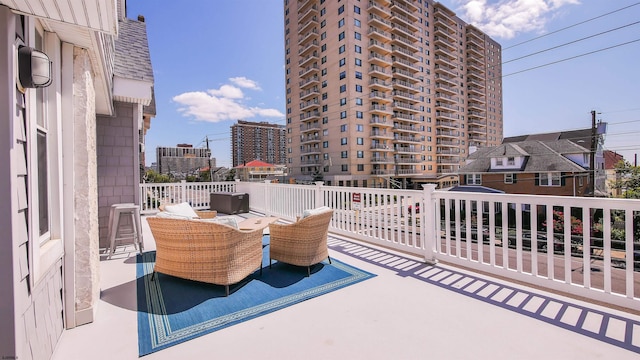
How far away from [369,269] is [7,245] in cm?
294

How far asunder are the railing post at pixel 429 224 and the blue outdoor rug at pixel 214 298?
89 cm

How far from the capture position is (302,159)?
35.9 metres

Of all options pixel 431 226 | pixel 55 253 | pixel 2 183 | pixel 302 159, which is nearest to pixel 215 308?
pixel 55 253

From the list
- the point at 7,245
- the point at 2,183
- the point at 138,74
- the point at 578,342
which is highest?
the point at 138,74

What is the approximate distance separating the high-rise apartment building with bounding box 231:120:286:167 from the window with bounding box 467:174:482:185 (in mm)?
46350

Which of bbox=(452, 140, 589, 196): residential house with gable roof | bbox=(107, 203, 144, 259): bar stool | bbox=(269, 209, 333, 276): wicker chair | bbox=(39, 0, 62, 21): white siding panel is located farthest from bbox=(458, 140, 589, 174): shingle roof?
bbox=(39, 0, 62, 21): white siding panel

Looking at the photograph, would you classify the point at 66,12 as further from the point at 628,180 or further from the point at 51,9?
the point at 628,180

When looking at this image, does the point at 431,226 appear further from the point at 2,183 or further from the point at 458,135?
the point at 458,135

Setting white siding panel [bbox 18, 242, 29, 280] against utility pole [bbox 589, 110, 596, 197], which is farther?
utility pole [bbox 589, 110, 596, 197]

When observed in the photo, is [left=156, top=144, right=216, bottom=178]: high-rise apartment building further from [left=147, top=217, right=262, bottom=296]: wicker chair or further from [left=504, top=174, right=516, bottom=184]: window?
[left=147, top=217, right=262, bottom=296]: wicker chair

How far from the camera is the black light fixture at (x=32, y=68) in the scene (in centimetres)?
132

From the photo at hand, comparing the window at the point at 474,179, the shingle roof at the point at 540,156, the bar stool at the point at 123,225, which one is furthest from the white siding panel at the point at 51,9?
the window at the point at 474,179

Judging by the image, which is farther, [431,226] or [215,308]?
[431,226]

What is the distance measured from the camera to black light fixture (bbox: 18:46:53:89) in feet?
4.33
